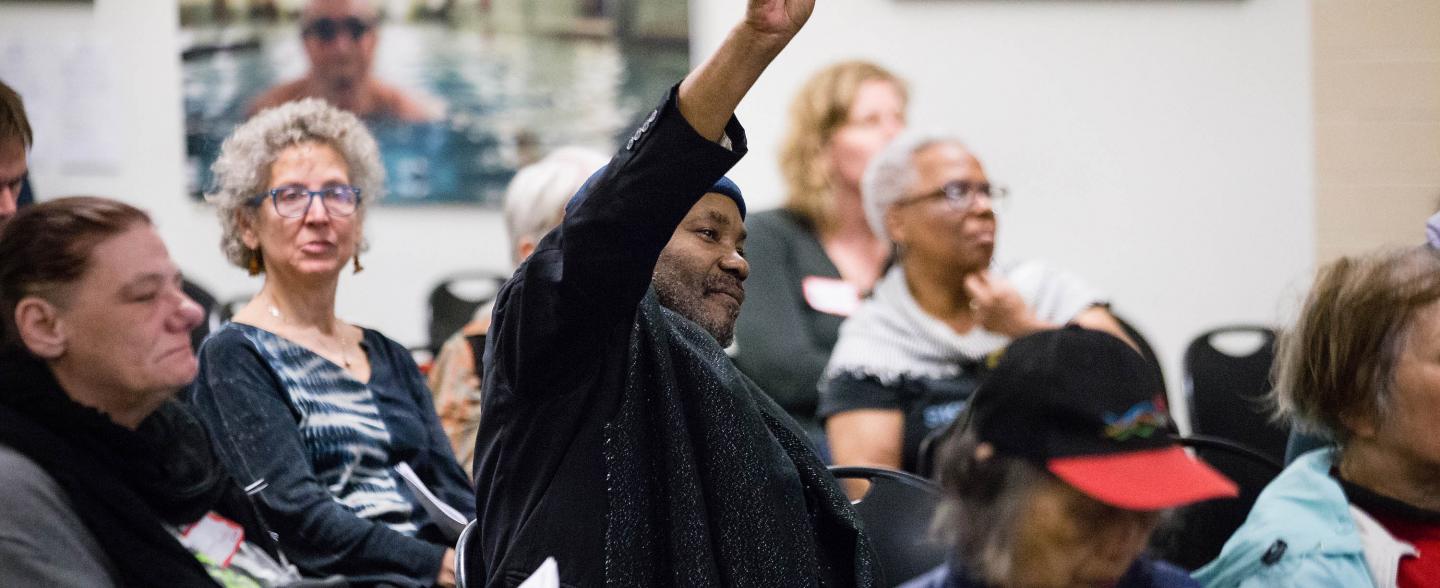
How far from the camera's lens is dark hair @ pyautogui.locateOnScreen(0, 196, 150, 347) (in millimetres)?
1699

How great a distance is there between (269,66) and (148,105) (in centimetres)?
41

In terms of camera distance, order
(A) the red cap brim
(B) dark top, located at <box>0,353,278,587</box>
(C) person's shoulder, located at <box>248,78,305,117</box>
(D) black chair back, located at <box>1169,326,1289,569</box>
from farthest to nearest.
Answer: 1. (C) person's shoulder, located at <box>248,78,305,117</box>
2. (D) black chair back, located at <box>1169,326,1289,569</box>
3. (B) dark top, located at <box>0,353,278,587</box>
4. (A) the red cap brim

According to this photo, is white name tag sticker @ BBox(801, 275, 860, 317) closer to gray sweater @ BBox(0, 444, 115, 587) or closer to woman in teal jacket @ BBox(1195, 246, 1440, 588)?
woman in teal jacket @ BBox(1195, 246, 1440, 588)

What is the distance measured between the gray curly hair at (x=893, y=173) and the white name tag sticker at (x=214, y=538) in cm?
159

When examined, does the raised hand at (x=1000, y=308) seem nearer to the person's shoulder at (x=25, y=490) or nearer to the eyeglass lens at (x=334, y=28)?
the person's shoulder at (x=25, y=490)

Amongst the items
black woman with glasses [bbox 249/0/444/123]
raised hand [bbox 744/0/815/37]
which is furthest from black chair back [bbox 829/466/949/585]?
black woman with glasses [bbox 249/0/444/123]

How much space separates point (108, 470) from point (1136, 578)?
3.90 feet

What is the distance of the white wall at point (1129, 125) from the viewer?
4637 millimetres

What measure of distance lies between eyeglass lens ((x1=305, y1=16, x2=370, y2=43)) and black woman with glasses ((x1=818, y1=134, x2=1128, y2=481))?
198 cm

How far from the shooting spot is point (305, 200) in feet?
8.65

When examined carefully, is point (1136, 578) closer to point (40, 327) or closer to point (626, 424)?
point (626, 424)

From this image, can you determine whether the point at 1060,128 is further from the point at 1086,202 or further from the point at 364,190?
the point at 364,190

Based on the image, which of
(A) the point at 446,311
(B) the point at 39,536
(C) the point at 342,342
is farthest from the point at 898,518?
(A) the point at 446,311

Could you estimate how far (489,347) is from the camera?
62.7 inches
